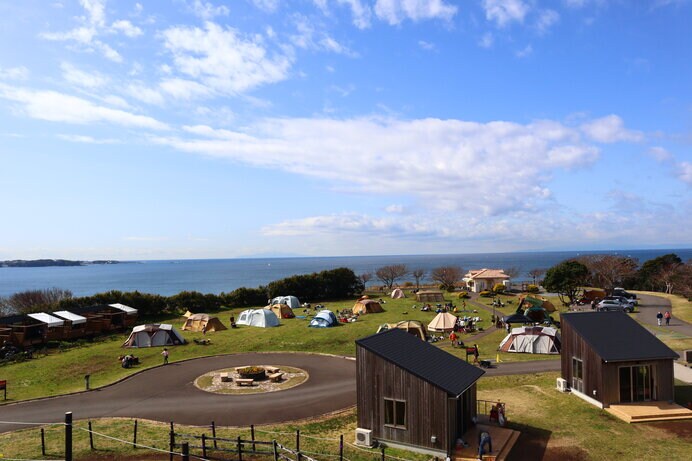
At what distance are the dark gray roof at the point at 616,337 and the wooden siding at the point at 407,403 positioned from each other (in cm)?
1010

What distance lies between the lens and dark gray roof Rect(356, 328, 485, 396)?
17797 mm

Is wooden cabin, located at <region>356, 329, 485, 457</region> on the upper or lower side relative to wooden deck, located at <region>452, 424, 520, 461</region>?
upper

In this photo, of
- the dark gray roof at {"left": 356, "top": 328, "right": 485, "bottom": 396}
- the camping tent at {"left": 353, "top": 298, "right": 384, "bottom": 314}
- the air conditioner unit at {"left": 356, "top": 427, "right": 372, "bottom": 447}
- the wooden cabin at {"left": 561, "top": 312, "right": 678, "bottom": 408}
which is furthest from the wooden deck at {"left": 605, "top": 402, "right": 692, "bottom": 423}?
the camping tent at {"left": 353, "top": 298, "right": 384, "bottom": 314}

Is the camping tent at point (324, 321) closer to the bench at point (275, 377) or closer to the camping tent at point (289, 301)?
the camping tent at point (289, 301)

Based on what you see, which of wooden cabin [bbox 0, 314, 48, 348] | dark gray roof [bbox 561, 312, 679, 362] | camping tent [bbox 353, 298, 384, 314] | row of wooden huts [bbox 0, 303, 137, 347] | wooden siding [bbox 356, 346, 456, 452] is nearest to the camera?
wooden siding [bbox 356, 346, 456, 452]

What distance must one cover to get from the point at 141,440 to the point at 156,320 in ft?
131

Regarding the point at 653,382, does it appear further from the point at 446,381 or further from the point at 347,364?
the point at 347,364

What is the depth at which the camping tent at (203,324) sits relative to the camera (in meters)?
46.4

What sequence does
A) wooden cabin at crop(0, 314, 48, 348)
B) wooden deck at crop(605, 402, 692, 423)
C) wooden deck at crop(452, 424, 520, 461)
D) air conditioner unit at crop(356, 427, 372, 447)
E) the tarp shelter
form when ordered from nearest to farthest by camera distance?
wooden deck at crop(452, 424, 520, 461)
air conditioner unit at crop(356, 427, 372, 447)
wooden deck at crop(605, 402, 692, 423)
wooden cabin at crop(0, 314, 48, 348)
the tarp shelter

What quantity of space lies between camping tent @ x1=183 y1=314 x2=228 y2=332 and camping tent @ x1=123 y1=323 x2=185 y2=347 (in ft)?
21.0

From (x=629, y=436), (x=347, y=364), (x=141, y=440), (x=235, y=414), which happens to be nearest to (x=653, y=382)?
→ (x=629, y=436)

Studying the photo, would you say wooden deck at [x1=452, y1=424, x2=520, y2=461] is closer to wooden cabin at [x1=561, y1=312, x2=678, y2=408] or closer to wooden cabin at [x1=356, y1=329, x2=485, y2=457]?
wooden cabin at [x1=356, y1=329, x2=485, y2=457]

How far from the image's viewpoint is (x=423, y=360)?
62.8 feet

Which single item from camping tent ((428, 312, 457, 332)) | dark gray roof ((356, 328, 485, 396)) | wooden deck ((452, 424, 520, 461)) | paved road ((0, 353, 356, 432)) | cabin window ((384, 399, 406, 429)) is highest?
dark gray roof ((356, 328, 485, 396))
